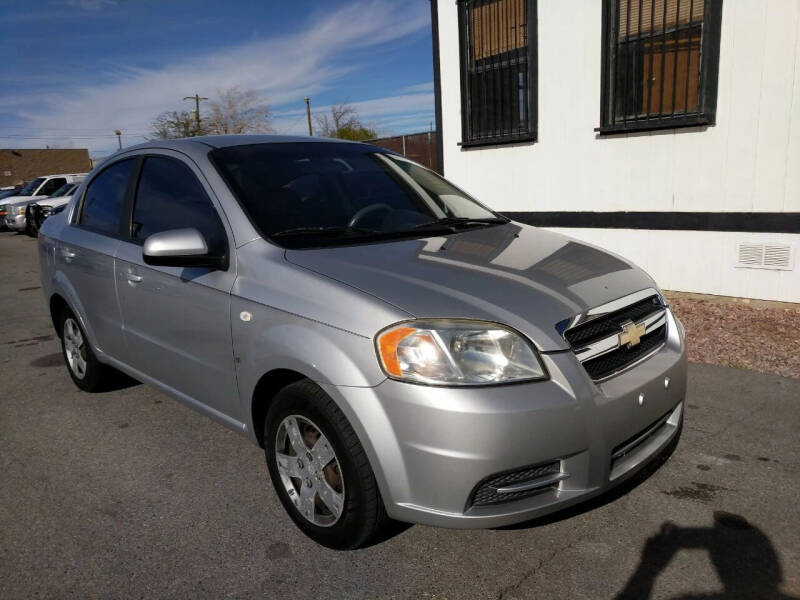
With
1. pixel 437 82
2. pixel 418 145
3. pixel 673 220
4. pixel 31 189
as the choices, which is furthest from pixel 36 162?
pixel 673 220

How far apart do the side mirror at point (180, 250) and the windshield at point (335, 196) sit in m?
0.26

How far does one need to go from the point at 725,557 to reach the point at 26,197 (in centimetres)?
2462

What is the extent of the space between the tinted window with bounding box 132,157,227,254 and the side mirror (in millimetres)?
68

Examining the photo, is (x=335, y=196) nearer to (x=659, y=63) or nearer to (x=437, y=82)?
(x=659, y=63)

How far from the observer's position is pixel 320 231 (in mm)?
3111

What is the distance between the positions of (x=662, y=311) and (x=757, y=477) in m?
0.99

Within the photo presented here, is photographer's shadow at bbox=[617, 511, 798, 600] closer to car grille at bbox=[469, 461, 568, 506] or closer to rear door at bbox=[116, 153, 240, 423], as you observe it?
car grille at bbox=[469, 461, 568, 506]

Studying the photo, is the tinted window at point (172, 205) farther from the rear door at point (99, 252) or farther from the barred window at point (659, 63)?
Answer: the barred window at point (659, 63)

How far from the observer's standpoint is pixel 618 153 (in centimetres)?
733

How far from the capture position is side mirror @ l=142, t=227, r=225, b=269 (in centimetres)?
293

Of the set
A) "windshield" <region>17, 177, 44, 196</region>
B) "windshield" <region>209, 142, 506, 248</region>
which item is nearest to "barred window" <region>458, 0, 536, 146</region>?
"windshield" <region>209, 142, 506, 248</region>

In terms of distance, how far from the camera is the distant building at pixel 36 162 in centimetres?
6278

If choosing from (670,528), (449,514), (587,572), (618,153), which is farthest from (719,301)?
(449,514)

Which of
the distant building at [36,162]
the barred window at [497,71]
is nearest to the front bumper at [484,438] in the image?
the barred window at [497,71]
